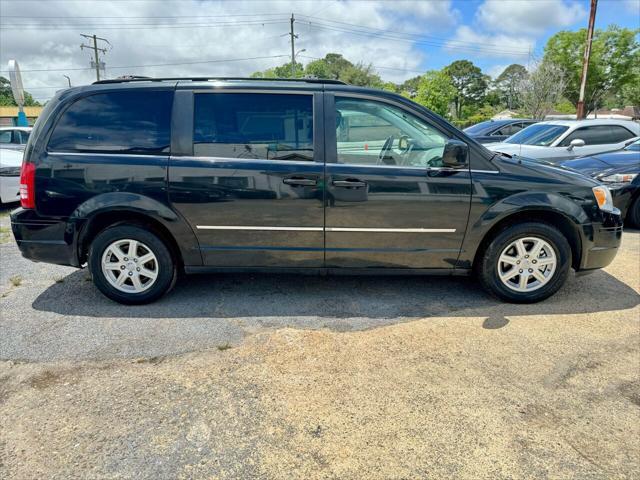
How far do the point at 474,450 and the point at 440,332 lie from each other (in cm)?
126

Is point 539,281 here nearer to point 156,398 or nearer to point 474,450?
point 474,450

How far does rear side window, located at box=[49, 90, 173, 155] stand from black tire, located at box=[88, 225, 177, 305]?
68 centimetres

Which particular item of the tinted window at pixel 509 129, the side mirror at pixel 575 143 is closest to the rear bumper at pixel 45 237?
the side mirror at pixel 575 143

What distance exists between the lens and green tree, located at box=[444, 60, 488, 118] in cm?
7231

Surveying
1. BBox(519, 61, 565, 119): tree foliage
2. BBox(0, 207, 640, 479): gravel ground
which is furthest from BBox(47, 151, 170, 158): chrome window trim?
BBox(519, 61, 565, 119): tree foliage

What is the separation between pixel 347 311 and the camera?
3723 mm

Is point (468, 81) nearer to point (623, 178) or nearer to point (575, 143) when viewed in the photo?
point (575, 143)

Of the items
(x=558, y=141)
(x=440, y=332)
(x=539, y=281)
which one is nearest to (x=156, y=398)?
(x=440, y=332)

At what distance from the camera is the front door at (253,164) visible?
11.7 ft

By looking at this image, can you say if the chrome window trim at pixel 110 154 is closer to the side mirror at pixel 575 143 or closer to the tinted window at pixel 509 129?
the side mirror at pixel 575 143

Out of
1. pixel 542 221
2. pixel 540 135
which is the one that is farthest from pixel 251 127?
pixel 540 135

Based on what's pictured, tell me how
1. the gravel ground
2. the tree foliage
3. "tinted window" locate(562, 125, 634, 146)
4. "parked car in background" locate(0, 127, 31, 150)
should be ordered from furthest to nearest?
the tree foliage, "parked car in background" locate(0, 127, 31, 150), "tinted window" locate(562, 125, 634, 146), the gravel ground

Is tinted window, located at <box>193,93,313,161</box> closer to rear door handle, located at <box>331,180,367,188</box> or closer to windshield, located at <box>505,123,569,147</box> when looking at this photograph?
rear door handle, located at <box>331,180,367,188</box>

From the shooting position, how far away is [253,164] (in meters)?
3.55
